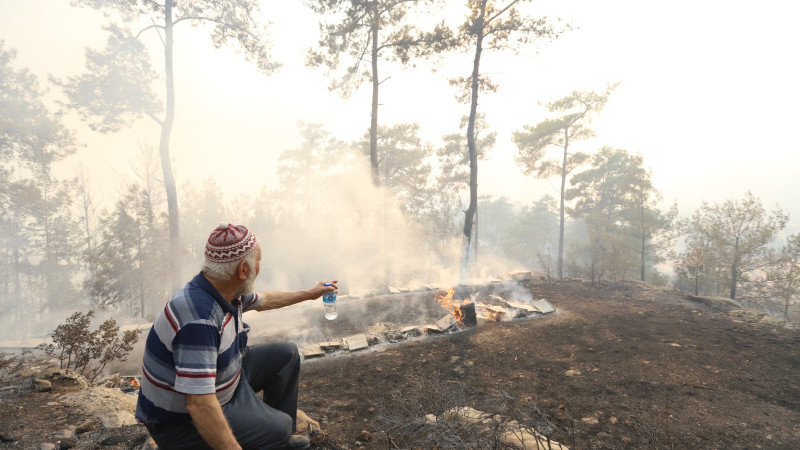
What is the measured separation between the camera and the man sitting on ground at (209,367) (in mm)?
1684

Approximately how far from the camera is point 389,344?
7230 mm

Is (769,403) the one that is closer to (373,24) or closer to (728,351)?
(728,351)

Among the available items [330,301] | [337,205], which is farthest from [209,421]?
[337,205]

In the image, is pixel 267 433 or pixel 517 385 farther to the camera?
pixel 517 385

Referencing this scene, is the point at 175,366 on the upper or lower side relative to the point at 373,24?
lower

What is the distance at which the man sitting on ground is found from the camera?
1.68 m

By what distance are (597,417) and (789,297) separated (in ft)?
68.3

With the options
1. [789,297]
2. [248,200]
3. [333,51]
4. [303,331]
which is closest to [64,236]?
[248,200]

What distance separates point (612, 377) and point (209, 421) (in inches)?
230

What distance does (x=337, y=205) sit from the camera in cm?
2953

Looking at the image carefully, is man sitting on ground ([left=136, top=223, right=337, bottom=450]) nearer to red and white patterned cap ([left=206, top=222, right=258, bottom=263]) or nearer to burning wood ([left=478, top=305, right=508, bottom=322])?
red and white patterned cap ([left=206, top=222, right=258, bottom=263])

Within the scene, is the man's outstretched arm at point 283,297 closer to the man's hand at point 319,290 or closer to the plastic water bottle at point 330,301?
the man's hand at point 319,290

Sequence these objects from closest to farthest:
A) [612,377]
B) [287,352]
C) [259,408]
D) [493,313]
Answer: [259,408] < [287,352] < [612,377] < [493,313]

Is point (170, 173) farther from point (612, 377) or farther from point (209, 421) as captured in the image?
point (612, 377)
